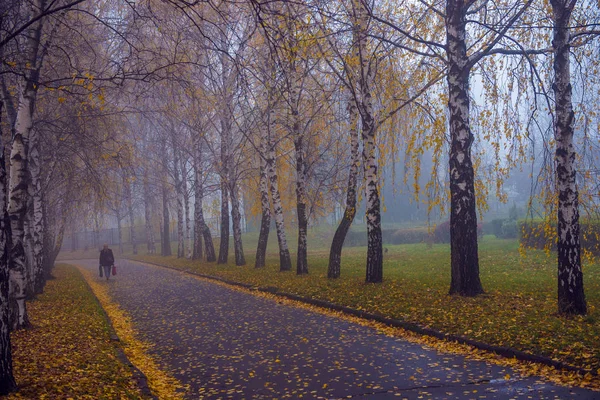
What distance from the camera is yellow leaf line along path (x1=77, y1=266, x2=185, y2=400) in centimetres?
680

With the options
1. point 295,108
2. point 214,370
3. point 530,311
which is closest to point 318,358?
point 214,370

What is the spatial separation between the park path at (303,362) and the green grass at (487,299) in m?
0.95

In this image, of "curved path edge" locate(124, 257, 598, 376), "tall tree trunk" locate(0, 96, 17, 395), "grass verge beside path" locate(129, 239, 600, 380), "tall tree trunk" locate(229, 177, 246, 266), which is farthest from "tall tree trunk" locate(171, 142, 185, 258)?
"tall tree trunk" locate(0, 96, 17, 395)

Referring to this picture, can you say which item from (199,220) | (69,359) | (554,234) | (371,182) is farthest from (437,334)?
(199,220)

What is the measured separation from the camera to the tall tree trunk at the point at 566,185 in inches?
360

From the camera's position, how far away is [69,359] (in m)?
8.13

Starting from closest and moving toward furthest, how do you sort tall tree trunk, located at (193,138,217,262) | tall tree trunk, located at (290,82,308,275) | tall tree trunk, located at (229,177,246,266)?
tall tree trunk, located at (290,82,308,275)
tall tree trunk, located at (229,177,246,266)
tall tree trunk, located at (193,138,217,262)

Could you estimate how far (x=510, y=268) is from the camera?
1833 centimetres

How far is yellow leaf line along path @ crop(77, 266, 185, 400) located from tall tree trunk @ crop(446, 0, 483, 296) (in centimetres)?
692

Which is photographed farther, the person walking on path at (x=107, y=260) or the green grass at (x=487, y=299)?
the person walking on path at (x=107, y=260)

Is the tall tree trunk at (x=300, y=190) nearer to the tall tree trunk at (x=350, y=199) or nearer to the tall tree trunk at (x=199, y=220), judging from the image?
the tall tree trunk at (x=350, y=199)

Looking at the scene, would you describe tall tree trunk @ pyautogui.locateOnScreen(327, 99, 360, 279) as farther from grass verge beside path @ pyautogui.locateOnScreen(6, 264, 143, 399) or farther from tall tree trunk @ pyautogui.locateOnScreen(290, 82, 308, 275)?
grass verge beside path @ pyautogui.locateOnScreen(6, 264, 143, 399)

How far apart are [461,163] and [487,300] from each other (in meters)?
3.01

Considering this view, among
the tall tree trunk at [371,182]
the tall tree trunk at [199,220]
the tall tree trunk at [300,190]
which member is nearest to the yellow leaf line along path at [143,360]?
the tall tree trunk at [300,190]
